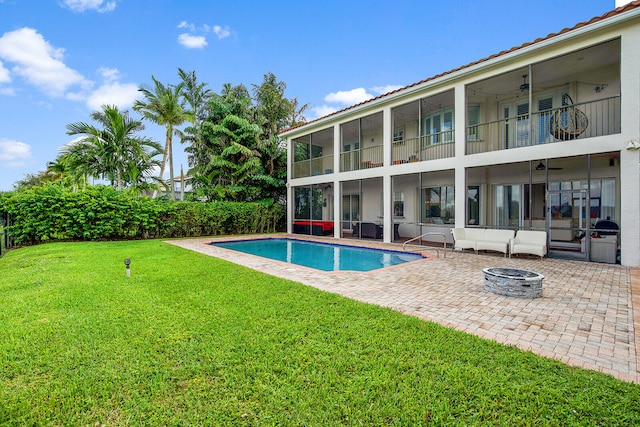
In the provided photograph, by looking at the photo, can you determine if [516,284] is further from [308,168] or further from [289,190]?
[289,190]

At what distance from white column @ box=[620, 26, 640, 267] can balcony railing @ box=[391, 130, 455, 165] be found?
525cm

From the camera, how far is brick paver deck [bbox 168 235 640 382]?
3.39 m

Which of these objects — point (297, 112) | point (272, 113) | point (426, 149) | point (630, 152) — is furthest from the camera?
point (297, 112)

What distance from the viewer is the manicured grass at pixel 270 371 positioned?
2.30m

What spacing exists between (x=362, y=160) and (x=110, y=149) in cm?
1429

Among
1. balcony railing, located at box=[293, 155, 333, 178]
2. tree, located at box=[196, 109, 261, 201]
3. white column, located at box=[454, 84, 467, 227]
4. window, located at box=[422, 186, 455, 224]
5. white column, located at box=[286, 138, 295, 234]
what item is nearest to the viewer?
white column, located at box=[454, 84, 467, 227]

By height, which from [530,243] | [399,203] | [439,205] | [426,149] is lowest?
[530,243]

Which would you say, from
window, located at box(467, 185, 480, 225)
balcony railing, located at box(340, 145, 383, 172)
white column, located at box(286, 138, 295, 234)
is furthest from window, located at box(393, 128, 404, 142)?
white column, located at box(286, 138, 295, 234)

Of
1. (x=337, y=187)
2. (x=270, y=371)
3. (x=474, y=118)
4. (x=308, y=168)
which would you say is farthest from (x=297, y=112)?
(x=270, y=371)

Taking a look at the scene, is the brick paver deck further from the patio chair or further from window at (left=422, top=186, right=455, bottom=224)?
window at (left=422, top=186, right=455, bottom=224)

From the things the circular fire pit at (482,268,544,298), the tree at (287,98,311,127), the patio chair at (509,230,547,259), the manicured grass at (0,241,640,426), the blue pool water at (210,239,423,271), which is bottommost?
the blue pool water at (210,239,423,271)

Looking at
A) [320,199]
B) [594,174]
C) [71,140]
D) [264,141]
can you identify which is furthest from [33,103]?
[594,174]

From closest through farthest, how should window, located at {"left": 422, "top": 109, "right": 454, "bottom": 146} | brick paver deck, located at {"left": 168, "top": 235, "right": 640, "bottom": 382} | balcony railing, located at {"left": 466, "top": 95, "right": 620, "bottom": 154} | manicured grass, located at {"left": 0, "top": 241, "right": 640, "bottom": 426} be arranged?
manicured grass, located at {"left": 0, "top": 241, "right": 640, "bottom": 426} → brick paver deck, located at {"left": 168, "top": 235, "right": 640, "bottom": 382} → balcony railing, located at {"left": 466, "top": 95, "right": 620, "bottom": 154} → window, located at {"left": 422, "top": 109, "right": 454, "bottom": 146}

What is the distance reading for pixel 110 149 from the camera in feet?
58.4
